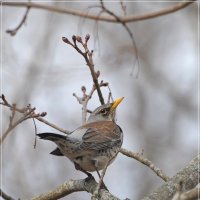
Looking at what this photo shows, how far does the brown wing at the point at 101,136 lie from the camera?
498cm

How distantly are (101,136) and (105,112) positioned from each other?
0.73 metres

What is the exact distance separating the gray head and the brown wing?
0.22 meters

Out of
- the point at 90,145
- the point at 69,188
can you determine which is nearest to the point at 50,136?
the point at 69,188

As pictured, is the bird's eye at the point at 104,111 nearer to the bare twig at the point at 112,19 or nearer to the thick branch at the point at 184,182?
the bare twig at the point at 112,19

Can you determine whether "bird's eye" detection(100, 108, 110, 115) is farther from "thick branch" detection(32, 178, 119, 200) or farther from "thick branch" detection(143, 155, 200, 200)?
"thick branch" detection(143, 155, 200, 200)

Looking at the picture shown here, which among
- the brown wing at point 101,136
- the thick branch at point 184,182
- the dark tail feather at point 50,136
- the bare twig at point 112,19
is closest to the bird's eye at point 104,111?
the brown wing at point 101,136

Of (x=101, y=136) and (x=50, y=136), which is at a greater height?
(x=101, y=136)

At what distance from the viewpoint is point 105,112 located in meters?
5.93

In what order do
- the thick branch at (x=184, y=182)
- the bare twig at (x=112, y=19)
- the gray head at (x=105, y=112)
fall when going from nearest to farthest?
the thick branch at (x=184, y=182) → the bare twig at (x=112, y=19) → the gray head at (x=105, y=112)

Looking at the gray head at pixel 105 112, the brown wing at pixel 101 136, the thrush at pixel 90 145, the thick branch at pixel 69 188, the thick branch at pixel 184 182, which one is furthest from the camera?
the gray head at pixel 105 112

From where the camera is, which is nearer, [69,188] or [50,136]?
[50,136]

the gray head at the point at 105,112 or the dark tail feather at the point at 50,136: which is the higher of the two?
the gray head at the point at 105,112

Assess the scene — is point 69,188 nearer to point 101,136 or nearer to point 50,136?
point 50,136

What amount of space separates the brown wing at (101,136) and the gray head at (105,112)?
220mm
